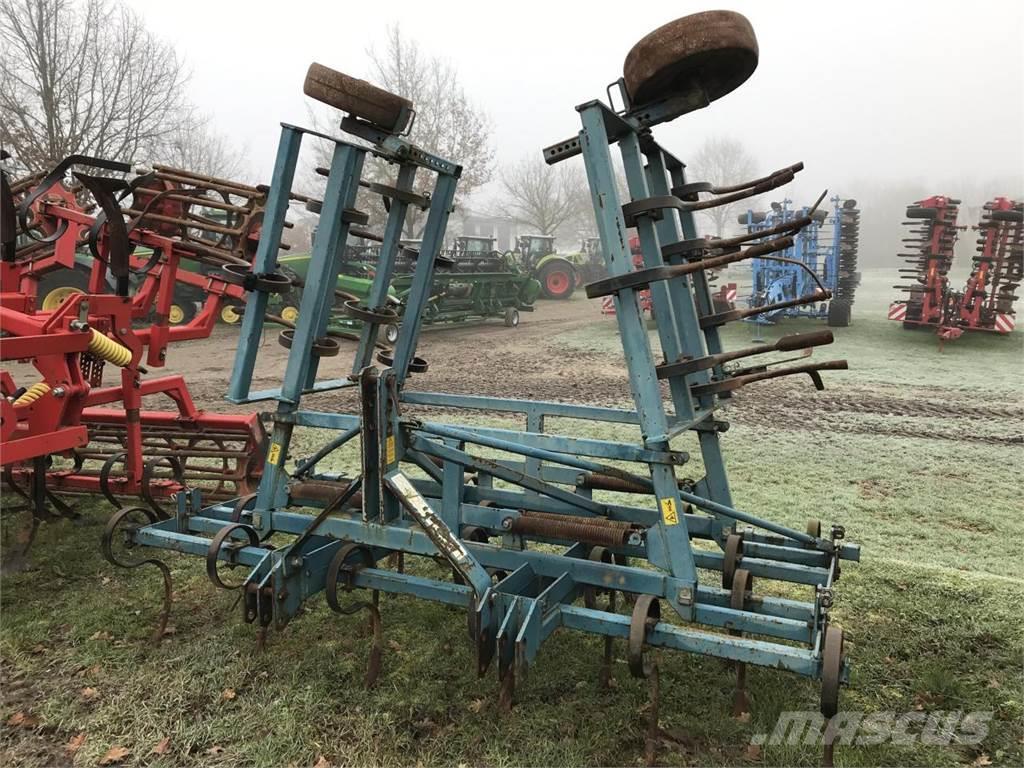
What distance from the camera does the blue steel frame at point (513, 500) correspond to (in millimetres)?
2891

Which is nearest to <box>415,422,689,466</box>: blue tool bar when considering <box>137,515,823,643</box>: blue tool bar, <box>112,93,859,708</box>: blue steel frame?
<box>112,93,859,708</box>: blue steel frame

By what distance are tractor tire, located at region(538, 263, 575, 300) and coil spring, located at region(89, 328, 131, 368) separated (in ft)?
77.4

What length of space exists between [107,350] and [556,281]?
2413cm

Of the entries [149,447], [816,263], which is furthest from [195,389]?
[816,263]

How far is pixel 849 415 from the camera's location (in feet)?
29.5

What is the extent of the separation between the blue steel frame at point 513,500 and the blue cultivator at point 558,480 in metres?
0.01

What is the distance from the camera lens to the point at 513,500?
4090 mm

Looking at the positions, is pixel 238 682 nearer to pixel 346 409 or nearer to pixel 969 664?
pixel 969 664

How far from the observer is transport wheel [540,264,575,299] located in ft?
90.6

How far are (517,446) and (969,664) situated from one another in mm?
2381

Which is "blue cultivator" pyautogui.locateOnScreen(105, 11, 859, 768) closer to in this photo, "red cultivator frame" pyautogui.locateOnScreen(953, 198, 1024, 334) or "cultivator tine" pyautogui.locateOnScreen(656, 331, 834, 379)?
"cultivator tine" pyautogui.locateOnScreen(656, 331, 834, 379)

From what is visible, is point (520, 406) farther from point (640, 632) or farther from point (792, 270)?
point (792, 270)

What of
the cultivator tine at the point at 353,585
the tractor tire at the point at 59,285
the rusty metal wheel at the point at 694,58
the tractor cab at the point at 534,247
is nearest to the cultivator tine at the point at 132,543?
the cultivator tine at the point at 353,585

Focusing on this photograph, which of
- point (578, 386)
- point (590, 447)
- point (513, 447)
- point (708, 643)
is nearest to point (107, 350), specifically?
point (513, 447)
